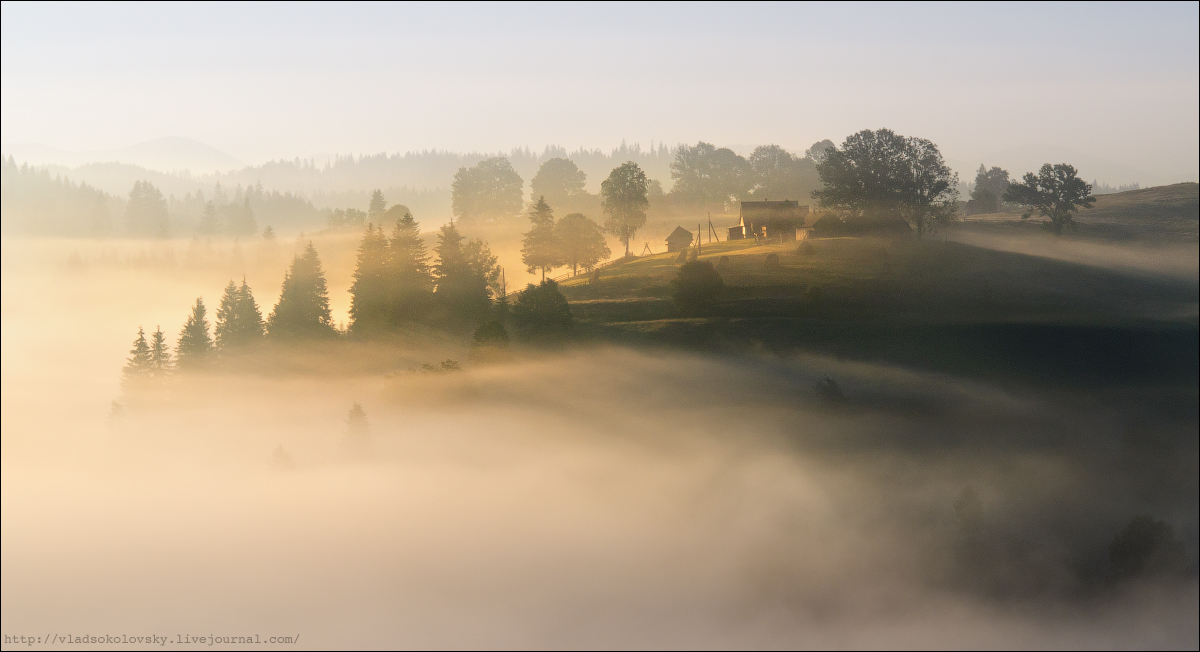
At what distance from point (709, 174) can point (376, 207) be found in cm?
1804

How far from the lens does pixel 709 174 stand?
38531mm

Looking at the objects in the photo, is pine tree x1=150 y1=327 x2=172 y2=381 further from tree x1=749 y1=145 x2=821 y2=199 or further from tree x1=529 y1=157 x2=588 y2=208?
tree x1=749 y1=145 x2=821 y2=199

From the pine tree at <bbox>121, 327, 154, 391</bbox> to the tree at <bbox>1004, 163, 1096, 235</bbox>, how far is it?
39868 millimetres

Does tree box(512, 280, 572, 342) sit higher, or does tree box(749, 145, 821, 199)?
tree box(749, 145, 821, 199)

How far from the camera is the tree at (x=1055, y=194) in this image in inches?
1088

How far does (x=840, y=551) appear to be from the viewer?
2477 cm

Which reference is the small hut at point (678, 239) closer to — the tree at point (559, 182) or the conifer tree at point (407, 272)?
the tree at point (559, 182)

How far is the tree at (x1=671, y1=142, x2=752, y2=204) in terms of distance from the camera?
122ft

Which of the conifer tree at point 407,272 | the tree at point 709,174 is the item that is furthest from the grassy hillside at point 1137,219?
the conifer tree at point 407,272

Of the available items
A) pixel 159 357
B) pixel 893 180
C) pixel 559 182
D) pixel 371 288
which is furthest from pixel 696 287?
pixel 159 357

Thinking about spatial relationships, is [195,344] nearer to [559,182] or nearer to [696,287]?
[559,182]

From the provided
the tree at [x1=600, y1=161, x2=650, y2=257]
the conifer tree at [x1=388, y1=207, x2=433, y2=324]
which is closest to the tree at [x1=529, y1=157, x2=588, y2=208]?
the tree at [x1=600, y1=161, x2=650, y2=257]

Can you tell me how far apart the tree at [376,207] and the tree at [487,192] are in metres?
3.71

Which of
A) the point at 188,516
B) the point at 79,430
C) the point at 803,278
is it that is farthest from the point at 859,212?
the point at 79,430
